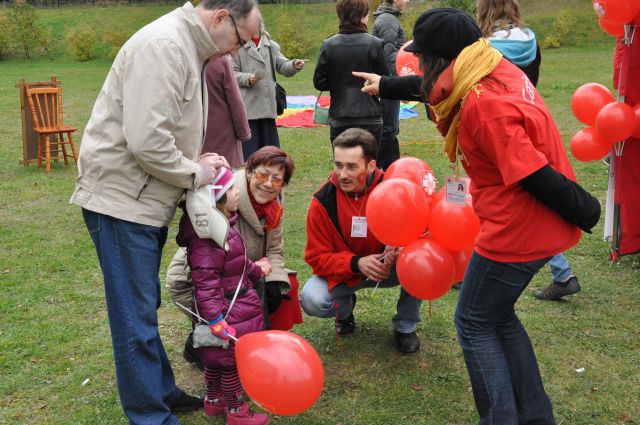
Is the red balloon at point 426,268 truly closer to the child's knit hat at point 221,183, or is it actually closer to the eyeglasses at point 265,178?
the eyeglasses at point 265,178

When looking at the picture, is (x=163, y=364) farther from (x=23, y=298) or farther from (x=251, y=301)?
(x=23, y=298)

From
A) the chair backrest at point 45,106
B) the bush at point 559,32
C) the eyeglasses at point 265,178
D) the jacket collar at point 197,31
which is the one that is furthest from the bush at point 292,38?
the jacket collar at point 197,31

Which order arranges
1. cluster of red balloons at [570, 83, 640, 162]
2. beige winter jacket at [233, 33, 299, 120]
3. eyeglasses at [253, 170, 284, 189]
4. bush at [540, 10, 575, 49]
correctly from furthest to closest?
bush at [540, 10, 575, 49], beige winter jacket at [233, 33, 299, 120], cluster of red balloons at [570, 83, 640, 162], eyeglasses at [253, 170, 284, 189]

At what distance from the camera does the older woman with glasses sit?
11.5ft

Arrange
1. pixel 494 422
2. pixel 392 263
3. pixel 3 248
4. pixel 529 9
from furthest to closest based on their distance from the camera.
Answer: pixel 529 9 < pixel 3 248 < pixel 392 263 < pixel 494 422

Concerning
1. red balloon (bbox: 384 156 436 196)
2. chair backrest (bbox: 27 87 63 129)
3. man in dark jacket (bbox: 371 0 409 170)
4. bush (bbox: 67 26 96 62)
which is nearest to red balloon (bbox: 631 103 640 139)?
red balloon (bbox: 384 156 436 196)

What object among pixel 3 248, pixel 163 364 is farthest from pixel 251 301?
pixel 3 248

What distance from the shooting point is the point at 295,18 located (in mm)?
29594

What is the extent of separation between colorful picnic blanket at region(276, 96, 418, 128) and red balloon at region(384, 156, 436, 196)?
24.8 ft

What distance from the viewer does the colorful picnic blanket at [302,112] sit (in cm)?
1194

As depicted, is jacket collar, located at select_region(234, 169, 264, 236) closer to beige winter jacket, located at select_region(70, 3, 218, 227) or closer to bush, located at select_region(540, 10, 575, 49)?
beige winter jacket, located at select_region(70, 3, 218, 227)

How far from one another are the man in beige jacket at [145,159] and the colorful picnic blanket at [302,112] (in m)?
8.49

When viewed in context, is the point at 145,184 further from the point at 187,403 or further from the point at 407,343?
the point at 407,343

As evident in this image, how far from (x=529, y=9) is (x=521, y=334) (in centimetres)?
2829
